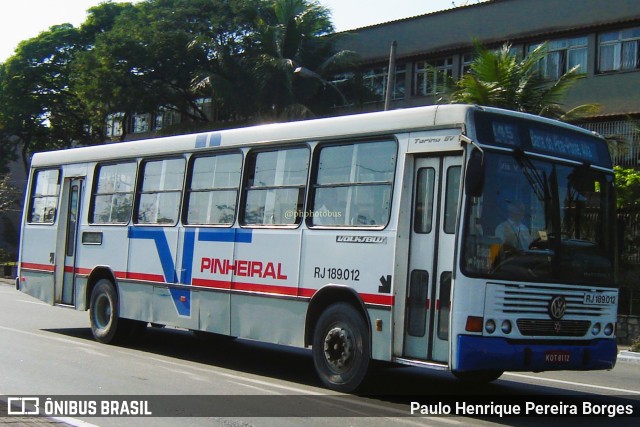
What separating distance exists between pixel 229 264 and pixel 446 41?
23855mm

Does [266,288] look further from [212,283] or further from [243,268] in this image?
[212,283]

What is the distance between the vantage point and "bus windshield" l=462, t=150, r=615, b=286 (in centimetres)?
884

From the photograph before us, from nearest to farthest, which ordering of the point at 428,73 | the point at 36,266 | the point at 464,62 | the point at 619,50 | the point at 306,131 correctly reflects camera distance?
1. the point at 306,131
2. the point at 36,266
3. the point at 619,50
4. the point at 464,62
5. the point at 428,73

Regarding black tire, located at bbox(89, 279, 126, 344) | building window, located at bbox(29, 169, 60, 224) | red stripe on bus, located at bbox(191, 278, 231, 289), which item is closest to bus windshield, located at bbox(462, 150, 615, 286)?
red stripe on bus, located at bbox(191, 278, 231, 289)

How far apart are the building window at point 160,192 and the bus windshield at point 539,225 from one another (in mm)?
5835

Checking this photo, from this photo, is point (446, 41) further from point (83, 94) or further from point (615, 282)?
point (615, 282)

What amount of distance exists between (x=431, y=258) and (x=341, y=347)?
5.47 ft

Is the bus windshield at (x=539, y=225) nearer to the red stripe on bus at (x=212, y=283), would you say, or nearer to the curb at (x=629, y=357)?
the red stripe on bus at (x=212, y=283)

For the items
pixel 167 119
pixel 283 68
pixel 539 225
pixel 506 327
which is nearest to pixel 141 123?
pixel 167 119

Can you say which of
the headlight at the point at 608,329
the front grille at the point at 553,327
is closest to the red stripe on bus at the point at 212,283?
the front grille at the point at 553,327

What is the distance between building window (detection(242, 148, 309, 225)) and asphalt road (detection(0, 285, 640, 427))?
2120mm

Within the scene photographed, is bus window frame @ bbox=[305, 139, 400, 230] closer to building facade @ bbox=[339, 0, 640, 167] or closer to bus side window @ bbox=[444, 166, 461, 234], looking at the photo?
bus side window @ bbox=[444, 166, 461, 234]

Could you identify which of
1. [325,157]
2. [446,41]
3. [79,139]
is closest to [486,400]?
[325,157]

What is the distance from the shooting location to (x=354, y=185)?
34.0 feet
